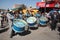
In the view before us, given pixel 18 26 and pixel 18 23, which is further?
pixel 18 23

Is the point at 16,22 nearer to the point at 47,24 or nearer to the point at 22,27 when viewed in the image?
the point at 22,27

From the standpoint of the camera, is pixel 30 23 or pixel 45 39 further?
pixel 30 23

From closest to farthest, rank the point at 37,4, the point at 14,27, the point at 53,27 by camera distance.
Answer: the point at 14,27
the point at 53,27
the point at 37,4

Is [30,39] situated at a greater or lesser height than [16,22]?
lesser

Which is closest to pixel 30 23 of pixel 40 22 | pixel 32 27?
pixel 32 27

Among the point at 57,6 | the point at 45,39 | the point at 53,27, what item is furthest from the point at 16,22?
the point at 57,6

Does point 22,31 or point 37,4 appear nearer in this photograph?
point 22,31

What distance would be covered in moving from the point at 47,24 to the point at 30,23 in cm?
279

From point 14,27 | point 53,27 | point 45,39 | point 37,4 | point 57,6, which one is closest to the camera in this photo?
point 45,39

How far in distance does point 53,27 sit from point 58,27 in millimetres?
690

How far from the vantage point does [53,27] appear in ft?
52.3

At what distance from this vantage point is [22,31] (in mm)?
13492

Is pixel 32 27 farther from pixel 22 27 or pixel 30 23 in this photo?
pixel 22 27

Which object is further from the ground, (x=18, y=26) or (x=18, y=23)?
(x=18, y=23)
